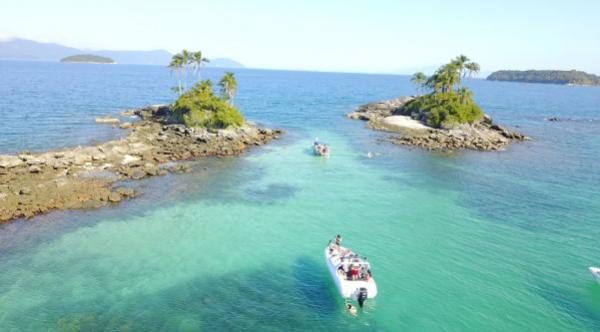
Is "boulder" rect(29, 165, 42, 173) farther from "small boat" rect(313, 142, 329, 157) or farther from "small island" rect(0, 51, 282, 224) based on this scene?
"small boat" rect(313, 142, 329, 157)

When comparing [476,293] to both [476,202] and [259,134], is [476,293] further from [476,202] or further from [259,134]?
[259,134]

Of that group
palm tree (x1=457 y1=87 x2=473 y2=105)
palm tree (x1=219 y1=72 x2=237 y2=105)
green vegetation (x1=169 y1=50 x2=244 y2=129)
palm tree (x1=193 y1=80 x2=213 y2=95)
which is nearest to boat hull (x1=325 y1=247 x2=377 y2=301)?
green vegetation (x1=169 y1=50 x2=244 y2=129)

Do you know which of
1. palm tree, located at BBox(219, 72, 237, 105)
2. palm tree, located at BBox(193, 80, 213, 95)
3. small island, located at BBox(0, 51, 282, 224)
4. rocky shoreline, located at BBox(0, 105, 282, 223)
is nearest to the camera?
rocky shoreline, located at BBox(0, 105, 282, 223)

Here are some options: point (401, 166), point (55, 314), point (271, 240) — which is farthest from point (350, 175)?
point (55, 314)

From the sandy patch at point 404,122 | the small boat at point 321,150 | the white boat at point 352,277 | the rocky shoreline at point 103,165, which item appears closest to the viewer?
the white boat at point 352,277

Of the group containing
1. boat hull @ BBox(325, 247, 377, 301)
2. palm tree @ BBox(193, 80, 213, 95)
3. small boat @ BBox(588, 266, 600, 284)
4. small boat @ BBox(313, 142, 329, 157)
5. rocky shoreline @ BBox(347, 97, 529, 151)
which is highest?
palm tree @ BBox(193, 80, 213, 95)

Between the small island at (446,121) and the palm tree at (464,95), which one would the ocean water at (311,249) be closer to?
the small island at (446,121)

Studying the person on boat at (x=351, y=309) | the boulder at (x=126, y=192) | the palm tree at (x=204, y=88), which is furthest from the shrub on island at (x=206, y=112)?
the person on boat at (x=351, y=309)

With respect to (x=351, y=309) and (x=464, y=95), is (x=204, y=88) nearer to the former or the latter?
(x=464, y=95)
